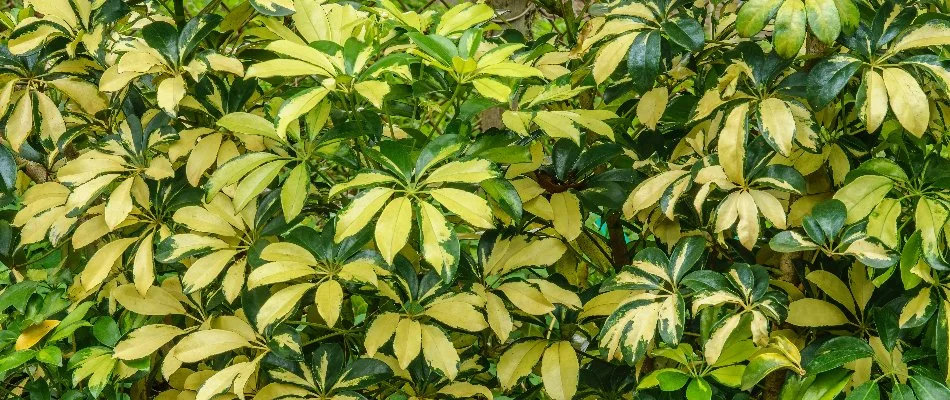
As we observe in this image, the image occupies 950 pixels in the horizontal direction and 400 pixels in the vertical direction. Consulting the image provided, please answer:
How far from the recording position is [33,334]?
1501mm

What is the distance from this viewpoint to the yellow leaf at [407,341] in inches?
49.1

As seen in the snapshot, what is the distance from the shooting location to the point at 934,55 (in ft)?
3.70

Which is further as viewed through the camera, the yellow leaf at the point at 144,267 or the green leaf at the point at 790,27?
the yellow leaf at the point at 144,267

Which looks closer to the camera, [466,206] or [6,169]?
[466,206]

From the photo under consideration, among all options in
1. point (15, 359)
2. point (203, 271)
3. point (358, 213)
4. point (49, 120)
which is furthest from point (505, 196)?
point (15, 359)

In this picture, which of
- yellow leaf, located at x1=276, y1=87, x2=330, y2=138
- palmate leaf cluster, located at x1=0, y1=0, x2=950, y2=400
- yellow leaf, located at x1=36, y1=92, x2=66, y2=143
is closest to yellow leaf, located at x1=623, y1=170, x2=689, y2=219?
palmate leaf cluster, located at x1=0, y1=0, x2=950, y2=400

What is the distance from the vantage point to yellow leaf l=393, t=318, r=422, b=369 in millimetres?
1247

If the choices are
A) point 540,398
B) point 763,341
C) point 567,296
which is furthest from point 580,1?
point 763,341

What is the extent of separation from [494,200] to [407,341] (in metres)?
0.24

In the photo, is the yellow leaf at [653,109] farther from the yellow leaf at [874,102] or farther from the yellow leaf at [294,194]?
the yellow leaf at [294,194]

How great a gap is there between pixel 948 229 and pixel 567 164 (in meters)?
0.53

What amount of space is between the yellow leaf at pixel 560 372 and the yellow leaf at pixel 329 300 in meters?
0.32

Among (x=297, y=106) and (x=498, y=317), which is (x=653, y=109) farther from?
(x=297, y=106)

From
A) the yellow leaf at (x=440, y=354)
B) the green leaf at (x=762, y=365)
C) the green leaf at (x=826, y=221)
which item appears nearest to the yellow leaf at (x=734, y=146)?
the green leaf at (x=826, y=221)
